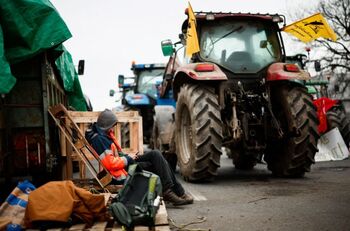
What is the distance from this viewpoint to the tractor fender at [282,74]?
6973 millimetres

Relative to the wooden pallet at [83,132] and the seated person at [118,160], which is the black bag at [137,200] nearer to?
the seated person at [118,160]

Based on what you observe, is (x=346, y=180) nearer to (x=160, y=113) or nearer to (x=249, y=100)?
(x=249, y=100)

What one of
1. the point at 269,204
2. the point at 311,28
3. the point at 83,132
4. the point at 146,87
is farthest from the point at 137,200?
the point at 146,87

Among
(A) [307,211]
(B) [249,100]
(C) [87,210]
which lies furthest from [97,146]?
(B) [249,100]

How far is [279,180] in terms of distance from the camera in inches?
283

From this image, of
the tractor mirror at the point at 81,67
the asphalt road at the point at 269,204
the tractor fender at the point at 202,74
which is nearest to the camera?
the asphalt road at the point at 269,204

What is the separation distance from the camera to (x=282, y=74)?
7020 millimetres

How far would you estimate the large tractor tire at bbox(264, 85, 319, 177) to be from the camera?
6945 millimetres

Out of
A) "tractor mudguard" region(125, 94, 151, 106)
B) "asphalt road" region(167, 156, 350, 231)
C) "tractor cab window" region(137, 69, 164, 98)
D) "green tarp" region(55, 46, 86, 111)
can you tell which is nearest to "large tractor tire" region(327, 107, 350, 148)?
"asphalt road" region(167, 156, 350, 231)

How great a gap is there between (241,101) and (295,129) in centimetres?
95

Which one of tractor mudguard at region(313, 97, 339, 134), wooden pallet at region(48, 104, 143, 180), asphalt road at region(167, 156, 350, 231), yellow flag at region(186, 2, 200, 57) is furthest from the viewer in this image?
tractor mudguard at region(313, 97, 339, 134)

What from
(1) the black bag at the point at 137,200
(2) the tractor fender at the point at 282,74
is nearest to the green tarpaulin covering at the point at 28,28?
(1) the black bag at the point at 137,200

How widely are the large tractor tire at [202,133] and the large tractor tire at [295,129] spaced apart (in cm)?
116

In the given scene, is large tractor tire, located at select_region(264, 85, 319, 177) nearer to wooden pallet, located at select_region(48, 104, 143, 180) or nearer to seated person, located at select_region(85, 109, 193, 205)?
wooden pallet, located at select_region(48, 104, 143, 180)
